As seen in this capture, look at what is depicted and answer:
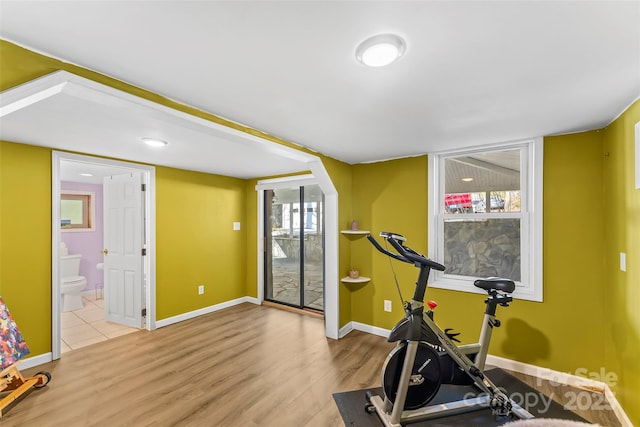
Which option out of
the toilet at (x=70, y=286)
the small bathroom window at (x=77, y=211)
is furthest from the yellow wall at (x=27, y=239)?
the small bathroom window at (x=77, y=211)

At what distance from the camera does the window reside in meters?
2.61

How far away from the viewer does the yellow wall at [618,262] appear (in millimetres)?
1807

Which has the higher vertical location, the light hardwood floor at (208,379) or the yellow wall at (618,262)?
the yellow wall at (618,262)

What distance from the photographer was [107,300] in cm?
398

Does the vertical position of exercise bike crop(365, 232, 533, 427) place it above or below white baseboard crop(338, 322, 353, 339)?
above

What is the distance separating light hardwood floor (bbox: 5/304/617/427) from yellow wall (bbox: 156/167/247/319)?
0.59 metres

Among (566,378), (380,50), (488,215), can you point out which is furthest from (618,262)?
(380,50)

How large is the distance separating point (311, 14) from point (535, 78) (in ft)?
4.14

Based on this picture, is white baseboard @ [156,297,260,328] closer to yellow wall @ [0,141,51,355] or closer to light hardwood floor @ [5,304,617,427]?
light hardwood floor @ [5,304,617,427]

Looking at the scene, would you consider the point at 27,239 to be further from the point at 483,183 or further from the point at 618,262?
the point at 618,262

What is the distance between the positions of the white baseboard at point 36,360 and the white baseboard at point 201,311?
106 cm

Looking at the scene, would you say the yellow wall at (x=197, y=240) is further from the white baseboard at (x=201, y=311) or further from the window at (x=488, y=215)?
the window at (x=488, y=215)

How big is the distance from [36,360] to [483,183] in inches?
190

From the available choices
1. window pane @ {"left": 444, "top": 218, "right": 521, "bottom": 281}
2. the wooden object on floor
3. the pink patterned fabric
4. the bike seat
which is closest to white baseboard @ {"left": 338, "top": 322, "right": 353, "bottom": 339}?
window pane @ {"left": 444, "top": 218, "right": 521, "bottom": 281}
